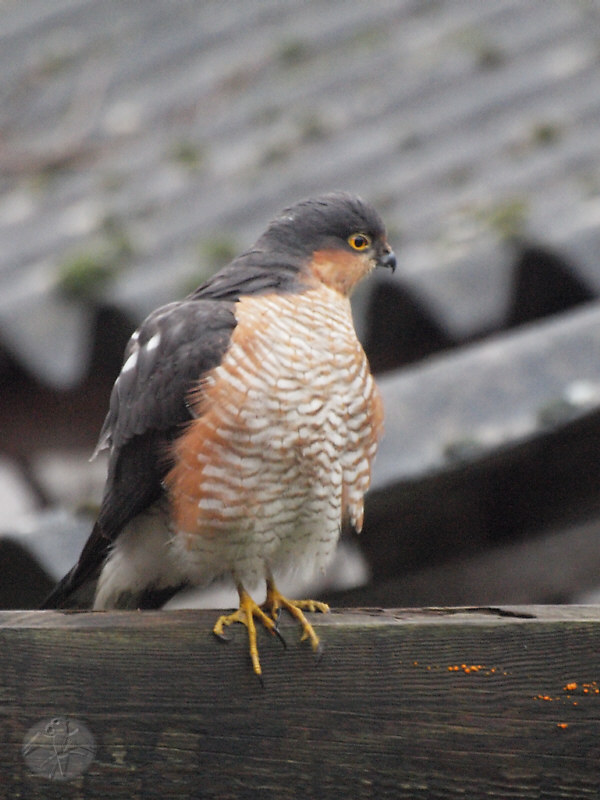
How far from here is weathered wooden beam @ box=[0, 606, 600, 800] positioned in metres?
1.47

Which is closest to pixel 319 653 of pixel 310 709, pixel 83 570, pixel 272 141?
pixel 310 709

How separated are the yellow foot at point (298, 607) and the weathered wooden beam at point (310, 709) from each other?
3cm

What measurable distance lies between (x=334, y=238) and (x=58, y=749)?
148 centimetres

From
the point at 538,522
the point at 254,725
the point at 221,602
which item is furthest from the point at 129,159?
the point at 254,725

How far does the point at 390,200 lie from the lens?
3.88 m

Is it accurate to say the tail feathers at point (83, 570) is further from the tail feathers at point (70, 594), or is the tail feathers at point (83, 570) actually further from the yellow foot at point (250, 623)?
the yellow foot at point (250, 623)

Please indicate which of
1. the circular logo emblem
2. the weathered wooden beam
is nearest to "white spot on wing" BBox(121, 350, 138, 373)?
the weathered wooden beam

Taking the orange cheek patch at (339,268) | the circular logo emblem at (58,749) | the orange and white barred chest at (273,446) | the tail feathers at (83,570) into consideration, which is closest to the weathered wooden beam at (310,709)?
the circular logo emblem at (58,749)

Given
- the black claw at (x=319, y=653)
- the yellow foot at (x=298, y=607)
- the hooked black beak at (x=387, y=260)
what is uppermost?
the hooked black beak at (x=387, y=260)

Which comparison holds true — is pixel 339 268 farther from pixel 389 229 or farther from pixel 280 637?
pixel 280 637

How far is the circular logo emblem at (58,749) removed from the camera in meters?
1.44

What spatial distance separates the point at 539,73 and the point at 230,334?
2.83m

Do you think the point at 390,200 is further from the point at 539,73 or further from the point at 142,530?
the point at 142,530

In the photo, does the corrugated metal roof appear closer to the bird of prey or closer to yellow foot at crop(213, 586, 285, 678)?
the bird of prey
